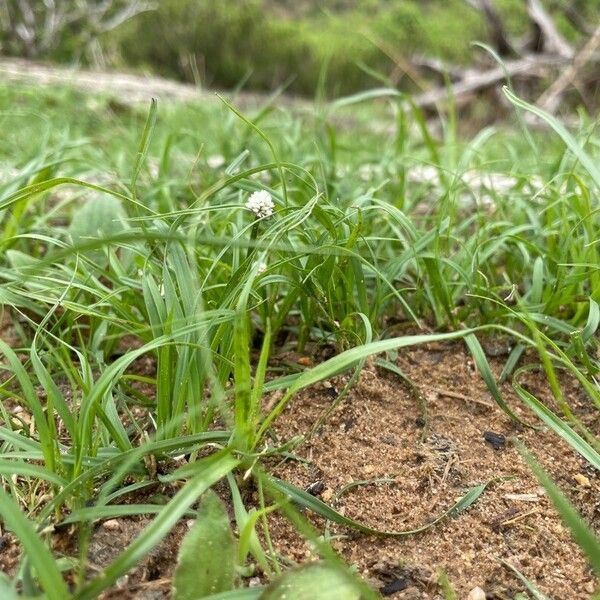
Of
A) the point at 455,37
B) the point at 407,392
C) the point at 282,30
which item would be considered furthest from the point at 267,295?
the point at 282,30

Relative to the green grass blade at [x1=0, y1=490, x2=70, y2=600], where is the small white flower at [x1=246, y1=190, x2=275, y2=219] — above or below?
above

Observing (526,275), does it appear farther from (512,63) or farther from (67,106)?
(512,63)

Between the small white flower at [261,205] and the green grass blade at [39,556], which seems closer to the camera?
the green grass blade at [39,556]

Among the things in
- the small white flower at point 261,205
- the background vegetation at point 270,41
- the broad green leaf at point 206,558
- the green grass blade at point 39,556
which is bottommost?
the background vegetation at point 270,41

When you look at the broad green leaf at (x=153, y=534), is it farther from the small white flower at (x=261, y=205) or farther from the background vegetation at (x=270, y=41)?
the background vegetation at (x=270, y=41)

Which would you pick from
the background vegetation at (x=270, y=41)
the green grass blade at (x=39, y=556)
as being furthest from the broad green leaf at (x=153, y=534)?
the background vegetation at (x=270, y=41)

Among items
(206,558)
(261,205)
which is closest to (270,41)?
(261,205)

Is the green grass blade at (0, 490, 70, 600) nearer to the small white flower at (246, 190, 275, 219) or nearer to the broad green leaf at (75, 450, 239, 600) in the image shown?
the broad green leaf at (75, 450, 239, 600)

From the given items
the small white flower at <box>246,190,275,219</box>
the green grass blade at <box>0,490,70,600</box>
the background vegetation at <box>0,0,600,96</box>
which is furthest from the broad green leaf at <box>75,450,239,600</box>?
the background vegetation at <box>0,0,600,96</box>

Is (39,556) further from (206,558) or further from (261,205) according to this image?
(261,205)
